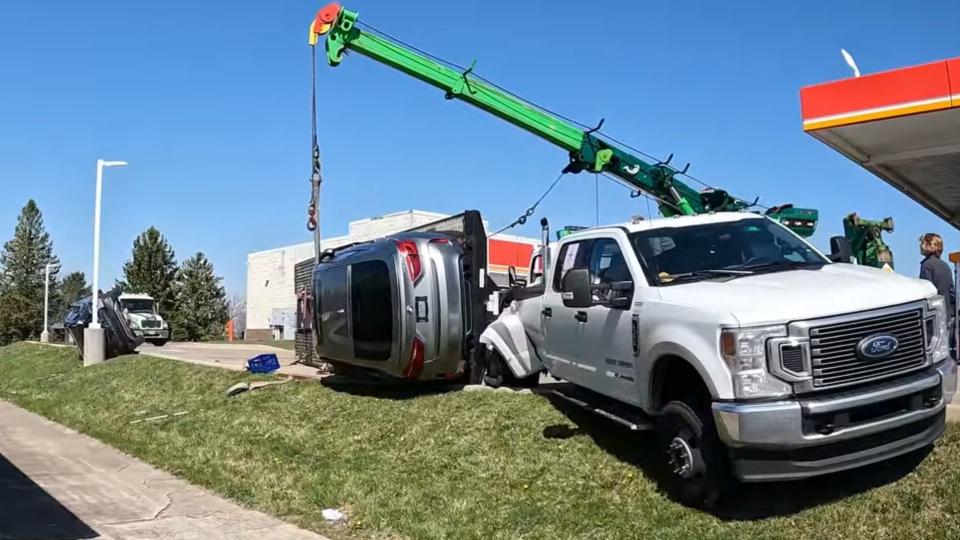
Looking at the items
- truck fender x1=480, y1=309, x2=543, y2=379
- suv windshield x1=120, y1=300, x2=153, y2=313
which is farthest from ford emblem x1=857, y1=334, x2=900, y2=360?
suv windshield x1=120, y1=300, x2=153, y2=313

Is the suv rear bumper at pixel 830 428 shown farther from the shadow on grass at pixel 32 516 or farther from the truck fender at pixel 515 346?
the shadow on grass at pixel 32 516

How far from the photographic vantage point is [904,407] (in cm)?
547

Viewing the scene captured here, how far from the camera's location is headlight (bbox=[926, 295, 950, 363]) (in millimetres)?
5641

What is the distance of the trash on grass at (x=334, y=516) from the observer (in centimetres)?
719

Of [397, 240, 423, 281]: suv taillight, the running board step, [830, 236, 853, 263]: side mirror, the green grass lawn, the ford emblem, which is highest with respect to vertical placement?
[397, 240, 423, 281]: suv taillight

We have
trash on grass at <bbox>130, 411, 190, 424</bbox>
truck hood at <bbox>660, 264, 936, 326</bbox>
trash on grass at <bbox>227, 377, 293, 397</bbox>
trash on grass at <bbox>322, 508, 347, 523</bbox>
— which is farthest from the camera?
trash on grass at <bbox>227, 377, 293, 397</bbox>

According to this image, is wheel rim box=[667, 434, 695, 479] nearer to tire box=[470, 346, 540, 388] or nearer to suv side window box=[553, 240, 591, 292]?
suv side window box=[553, 240, 591, 292]

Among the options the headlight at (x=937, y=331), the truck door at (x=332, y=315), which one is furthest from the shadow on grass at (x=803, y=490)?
the truck door at (x=332, y=315)

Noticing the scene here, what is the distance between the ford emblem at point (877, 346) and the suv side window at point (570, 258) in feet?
9.66

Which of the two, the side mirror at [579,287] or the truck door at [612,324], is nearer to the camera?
the truck door at [612,324]

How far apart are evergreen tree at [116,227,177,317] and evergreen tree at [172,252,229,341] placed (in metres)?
0.80

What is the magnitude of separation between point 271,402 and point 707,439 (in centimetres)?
742

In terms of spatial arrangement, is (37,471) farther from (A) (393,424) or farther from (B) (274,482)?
(A) (393,424)

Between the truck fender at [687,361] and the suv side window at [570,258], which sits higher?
the suv side window at [570,258]
